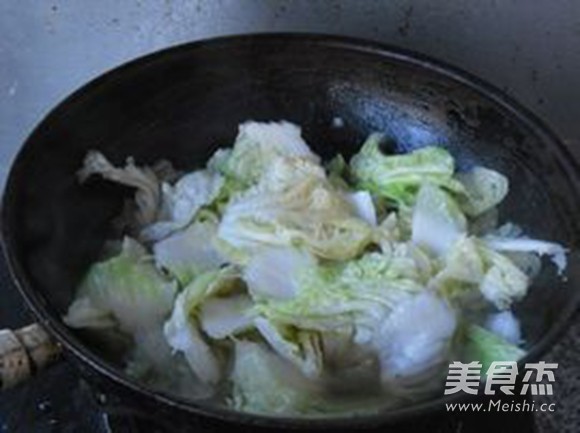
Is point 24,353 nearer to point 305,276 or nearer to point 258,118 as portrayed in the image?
point 305,276

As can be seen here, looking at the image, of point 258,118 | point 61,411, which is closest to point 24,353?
point 61,411

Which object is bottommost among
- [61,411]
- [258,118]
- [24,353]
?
[61,411]

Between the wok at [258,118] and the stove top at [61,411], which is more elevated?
the wok at [258,118]

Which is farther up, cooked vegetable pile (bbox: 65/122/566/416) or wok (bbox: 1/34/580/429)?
wok (bbox: 1/34/580/429)

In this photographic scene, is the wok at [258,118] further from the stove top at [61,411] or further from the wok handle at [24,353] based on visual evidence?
the stove top at [61,411]

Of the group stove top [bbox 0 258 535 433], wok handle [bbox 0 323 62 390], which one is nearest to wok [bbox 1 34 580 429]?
wok handle [bbox 0 323 62 390]

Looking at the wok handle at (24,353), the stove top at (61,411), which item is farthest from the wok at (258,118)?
the stove top at (61,411)

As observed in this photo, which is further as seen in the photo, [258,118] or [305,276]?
[258,118]

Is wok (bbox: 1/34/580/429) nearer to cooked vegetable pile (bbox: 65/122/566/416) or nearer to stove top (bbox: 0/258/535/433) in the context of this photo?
cooked vegetable pile (bbox: 65/122/566/416)
